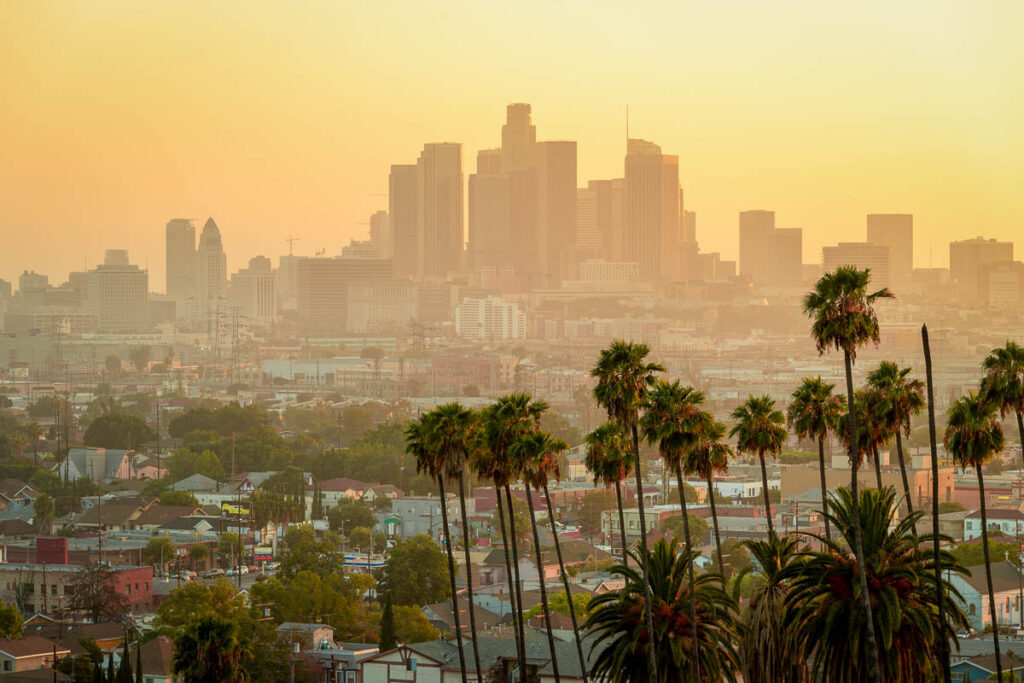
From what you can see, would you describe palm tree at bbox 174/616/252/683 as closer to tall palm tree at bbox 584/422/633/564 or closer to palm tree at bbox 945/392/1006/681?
tall palm tree at bbox 584/422/633/564

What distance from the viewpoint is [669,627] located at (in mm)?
34219

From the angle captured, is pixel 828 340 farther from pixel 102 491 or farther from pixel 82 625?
pixel 102 491

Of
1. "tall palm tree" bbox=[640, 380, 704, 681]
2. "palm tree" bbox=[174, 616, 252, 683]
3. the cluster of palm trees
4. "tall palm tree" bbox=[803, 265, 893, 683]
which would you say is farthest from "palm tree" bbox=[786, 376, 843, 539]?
"palm tree" bbox=[174, 616, 252, 683]

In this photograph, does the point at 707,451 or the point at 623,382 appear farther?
the point at 707,451

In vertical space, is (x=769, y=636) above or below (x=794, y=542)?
below

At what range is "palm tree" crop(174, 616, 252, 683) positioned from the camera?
43.0 metres

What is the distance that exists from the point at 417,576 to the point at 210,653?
29973 millimetres

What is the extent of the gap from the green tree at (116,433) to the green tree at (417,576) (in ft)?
317

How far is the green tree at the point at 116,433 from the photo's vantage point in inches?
6614

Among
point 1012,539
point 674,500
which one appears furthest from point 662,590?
point 674,500

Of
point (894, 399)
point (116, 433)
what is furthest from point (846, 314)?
point (116, 433)

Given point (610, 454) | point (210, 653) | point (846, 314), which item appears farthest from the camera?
point (210, 653)

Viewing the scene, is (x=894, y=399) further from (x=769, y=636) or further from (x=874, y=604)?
(x=874, y=604)

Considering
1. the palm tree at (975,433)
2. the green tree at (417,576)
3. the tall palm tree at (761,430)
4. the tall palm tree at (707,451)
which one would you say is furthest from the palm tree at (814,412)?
the green tree at (417,576)
